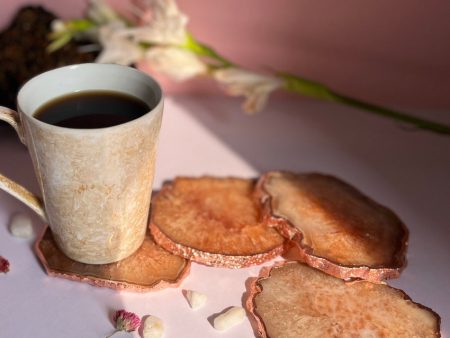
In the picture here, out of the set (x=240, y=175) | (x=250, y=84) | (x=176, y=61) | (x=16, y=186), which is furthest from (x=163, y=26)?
(x=16, y=186)

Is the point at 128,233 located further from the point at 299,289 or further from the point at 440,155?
the point at 440,155

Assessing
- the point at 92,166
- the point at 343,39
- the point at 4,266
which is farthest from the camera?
the point at 343,39

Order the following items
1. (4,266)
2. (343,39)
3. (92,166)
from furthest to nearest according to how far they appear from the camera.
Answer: (343,39) < (4,266) < (92,166)

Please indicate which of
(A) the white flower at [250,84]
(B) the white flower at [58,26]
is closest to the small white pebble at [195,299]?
(A) the white flower at [250,84]

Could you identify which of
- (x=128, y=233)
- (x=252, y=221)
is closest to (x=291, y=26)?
(x=252, y=221)

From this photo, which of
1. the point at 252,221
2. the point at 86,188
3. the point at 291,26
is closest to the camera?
the point at 86,188

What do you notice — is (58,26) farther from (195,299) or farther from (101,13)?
(195,299)
